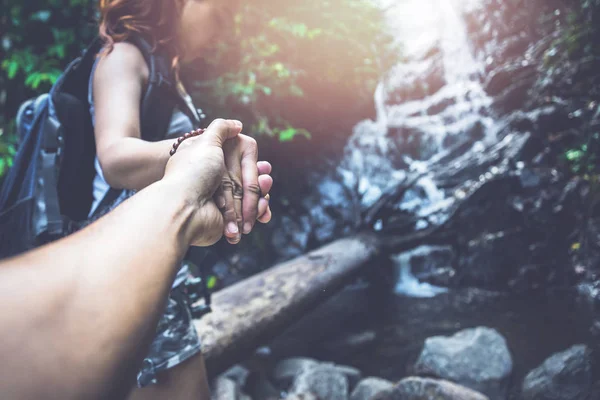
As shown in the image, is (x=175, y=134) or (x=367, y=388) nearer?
(x=175, y=134)

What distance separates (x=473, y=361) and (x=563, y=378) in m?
0.71

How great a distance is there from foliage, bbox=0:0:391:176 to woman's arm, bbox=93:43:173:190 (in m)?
0.97

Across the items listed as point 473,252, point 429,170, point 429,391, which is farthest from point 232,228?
point 429,170

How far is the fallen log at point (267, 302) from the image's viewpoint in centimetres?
310

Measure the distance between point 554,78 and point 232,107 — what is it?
16.6 feet

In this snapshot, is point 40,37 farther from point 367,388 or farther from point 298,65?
point 367,388

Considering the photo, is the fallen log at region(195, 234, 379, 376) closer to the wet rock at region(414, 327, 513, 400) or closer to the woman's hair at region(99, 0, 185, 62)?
the wet rock at region(414, 327, 513, 400)

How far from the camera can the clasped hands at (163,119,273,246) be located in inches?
33.0

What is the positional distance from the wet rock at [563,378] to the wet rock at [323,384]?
1.37 m

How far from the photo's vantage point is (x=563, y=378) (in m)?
2.32

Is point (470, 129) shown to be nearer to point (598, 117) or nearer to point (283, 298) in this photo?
point (598, 117)

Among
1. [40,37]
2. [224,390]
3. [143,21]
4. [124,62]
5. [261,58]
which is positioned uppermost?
[40,37]

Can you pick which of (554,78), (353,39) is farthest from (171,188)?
(353,39)

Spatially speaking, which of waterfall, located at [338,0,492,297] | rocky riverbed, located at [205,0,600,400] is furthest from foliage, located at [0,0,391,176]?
rocky riverbed, located at [205,0,600,400]
